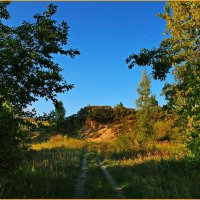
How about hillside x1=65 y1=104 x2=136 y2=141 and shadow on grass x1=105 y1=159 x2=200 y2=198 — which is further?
hillside x1=65 y1=104 x2=136 y2=141

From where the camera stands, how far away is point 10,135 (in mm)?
10391

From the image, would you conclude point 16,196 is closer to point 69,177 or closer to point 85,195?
point 85,195

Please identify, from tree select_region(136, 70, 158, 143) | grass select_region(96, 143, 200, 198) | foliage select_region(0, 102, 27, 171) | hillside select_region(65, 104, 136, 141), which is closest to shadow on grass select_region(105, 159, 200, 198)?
grass select_region(96, 143, 200, 198)

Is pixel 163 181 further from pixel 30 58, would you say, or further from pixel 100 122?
pixel 100 122

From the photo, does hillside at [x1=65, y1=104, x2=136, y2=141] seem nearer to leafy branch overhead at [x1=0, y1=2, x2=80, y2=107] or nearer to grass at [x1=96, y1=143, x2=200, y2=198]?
grass at [x1=96, y1=143, x2=200, y2=198]

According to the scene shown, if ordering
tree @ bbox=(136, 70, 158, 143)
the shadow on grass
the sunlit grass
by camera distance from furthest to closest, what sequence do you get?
the sunlit grass
tree @ bbox=(136, 70, 158, 143)
the shadow on grass

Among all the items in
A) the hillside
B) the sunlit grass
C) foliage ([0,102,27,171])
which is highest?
the hillside

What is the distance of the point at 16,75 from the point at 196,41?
9.61 m

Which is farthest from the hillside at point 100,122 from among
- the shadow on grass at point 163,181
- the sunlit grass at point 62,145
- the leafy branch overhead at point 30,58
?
the leafy branch overhead at point 30,58

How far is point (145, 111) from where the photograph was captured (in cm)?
4203

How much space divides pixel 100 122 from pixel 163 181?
61.3 metres

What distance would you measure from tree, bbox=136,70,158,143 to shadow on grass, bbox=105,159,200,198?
17747 millimetres

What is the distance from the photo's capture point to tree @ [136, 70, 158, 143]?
39.7 metres

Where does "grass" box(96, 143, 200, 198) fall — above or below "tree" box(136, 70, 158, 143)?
below
